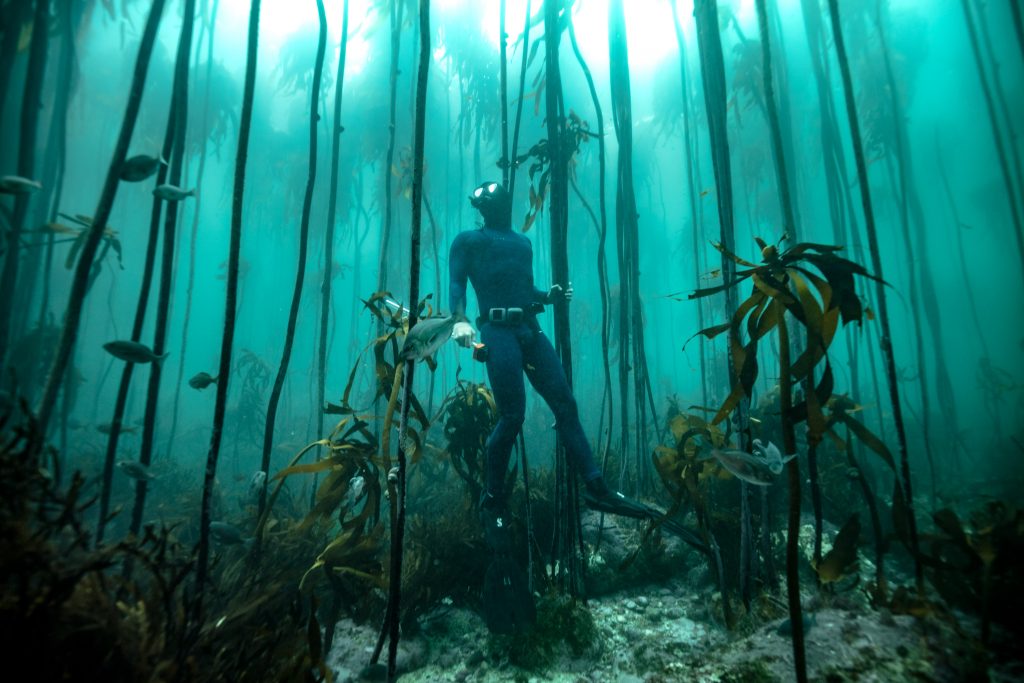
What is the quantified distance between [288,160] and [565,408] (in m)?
25.2

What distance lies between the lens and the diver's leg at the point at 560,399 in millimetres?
3297

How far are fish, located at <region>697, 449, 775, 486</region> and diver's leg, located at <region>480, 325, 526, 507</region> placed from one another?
175 centimetres

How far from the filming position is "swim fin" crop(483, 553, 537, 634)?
113 inches

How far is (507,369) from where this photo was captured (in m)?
3.32

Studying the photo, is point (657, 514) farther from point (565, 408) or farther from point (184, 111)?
point (184, 111)

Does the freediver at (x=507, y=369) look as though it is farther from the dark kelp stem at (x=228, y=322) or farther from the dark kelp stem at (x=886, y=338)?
the dark kelp stem at (x=886, y=338)

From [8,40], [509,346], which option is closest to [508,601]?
[509,346]

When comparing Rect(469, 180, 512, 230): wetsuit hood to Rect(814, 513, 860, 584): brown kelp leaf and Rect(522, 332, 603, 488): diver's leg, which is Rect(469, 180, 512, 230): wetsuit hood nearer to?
Rect(522, 332, 603, 488): diver's leg

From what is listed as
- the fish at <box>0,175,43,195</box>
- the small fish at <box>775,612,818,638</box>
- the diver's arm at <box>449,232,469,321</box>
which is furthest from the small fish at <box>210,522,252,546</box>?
the small fish at <box>775,612,818,638</box>

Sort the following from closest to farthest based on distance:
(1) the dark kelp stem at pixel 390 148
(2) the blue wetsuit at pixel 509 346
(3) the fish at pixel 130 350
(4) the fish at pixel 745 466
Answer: (4) the fish at pixel 745 466 < (3) the fish at pixel 130 350 < (2) the blue wetsuit at pixel 509 346 < (1) the dark kelp stem at pixel 390 148

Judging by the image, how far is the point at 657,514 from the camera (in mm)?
3164

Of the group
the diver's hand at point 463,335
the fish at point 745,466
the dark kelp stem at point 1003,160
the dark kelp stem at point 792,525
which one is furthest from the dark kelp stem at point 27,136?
the dark kelp stem at point 1003,160

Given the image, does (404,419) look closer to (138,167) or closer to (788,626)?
(788,626)

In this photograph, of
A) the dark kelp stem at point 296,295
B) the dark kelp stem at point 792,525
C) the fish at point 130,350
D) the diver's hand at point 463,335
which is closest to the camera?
the dark kelp stem at point 792,525
